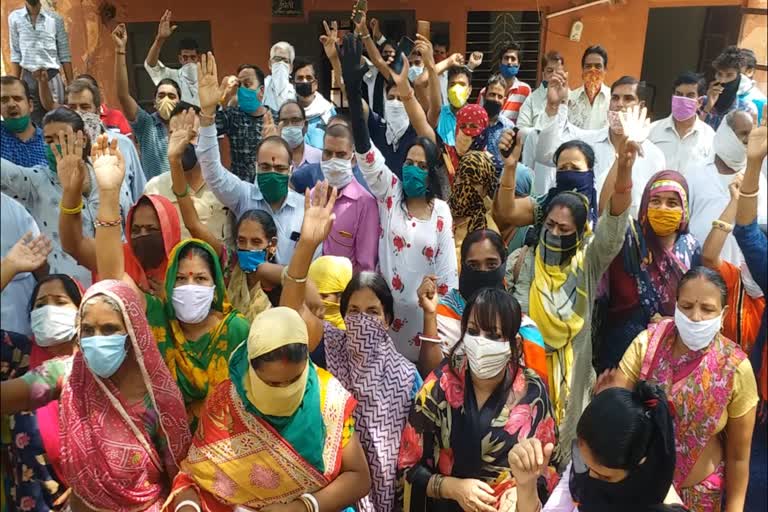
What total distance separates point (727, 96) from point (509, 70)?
1.57 meters

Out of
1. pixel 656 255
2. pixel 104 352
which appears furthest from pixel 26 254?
pixel 656 255

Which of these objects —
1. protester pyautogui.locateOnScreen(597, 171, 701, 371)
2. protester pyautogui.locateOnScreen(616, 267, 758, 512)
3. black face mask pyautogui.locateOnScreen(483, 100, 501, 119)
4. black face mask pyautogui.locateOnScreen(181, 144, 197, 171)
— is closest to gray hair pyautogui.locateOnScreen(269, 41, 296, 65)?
black face mask pyautogui.locateOnScreen(181, 144, 197, 171)

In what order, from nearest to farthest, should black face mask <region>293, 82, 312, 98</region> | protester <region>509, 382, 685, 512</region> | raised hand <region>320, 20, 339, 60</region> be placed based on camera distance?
protester <region>509, 382, 685, 512</region> → raised hand <region>320, 20, 339, 60</region> → black face mask <region>293, 82, 312, 98</region>

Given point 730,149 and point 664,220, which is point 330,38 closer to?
point 664,220

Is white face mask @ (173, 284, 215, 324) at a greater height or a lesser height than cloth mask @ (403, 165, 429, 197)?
lesser

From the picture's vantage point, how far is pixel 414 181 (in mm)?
2980

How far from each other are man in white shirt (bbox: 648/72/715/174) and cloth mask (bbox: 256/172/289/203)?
1.85m

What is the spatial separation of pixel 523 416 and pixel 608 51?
1625 millimetres

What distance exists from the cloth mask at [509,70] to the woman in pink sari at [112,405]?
2.03 metres

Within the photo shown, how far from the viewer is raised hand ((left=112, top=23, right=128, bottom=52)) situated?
212 cm

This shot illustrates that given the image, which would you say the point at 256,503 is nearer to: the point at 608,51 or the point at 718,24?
the point at 608,51

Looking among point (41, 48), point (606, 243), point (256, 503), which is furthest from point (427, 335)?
point (41, 48)

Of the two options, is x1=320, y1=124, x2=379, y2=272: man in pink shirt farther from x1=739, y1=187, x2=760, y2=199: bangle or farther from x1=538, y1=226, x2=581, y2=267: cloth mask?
x1=739, y1=187, x2=760, y2=199: bangle

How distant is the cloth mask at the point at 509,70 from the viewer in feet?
9.82
